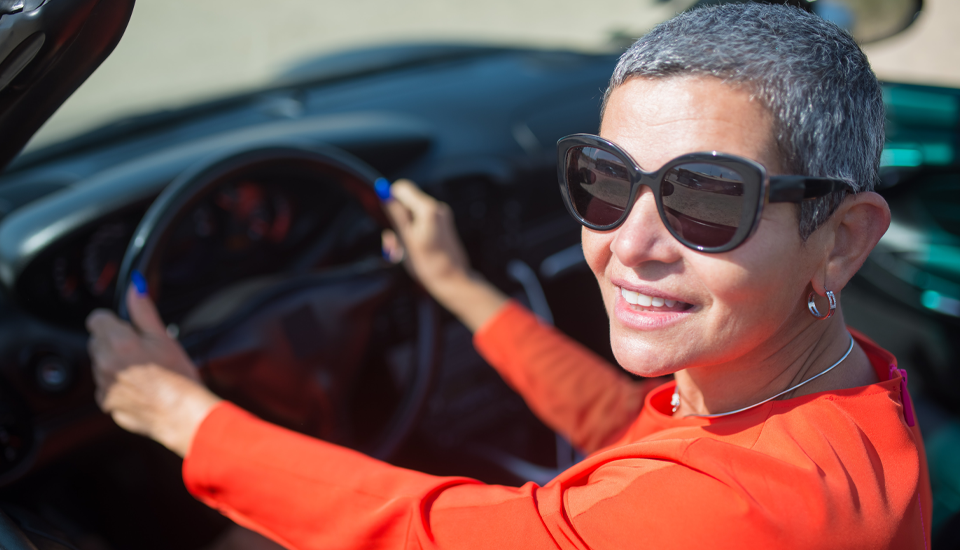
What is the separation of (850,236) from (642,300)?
11.9 inches

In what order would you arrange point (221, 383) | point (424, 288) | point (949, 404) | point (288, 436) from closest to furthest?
1. point (288, 436)
2. point (221, 383)
3. point (424, 288)
4. point (949, 404)

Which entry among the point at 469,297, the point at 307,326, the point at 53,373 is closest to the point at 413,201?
the point at 469,297

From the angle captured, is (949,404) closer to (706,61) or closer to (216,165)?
(706,61)

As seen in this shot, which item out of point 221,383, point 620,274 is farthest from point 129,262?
point 620,274

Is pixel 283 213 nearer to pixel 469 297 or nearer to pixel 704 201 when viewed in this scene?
pixel 469 297

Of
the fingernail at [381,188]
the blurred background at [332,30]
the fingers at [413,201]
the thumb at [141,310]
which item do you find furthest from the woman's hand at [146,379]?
the blurred background at [332,30]

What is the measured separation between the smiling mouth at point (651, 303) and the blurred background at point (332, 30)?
5.96 metres

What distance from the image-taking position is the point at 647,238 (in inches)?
40.8

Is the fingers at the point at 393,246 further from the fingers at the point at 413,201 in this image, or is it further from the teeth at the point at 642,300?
the teeth at the point at 642,300

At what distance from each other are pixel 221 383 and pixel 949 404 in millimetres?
2494

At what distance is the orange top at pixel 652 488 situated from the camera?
90cm

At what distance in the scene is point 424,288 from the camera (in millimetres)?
1990

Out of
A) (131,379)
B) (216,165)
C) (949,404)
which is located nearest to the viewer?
(131,379)

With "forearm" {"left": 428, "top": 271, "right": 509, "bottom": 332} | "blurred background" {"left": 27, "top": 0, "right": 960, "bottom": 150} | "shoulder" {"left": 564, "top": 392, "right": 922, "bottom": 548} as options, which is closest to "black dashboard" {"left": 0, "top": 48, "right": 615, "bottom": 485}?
"forearm" {"left": 428, "top": 271, "right": 509, "bottom": 332}
